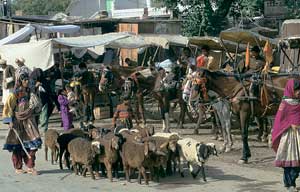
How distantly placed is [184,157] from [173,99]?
646cm

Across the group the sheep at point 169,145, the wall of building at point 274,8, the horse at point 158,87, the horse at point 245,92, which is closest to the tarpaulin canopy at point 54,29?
the horse at point 158,87

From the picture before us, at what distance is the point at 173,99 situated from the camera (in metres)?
16.5

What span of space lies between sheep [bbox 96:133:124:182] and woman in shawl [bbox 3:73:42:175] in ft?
4.34

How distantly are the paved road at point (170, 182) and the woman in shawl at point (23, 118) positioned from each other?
20.3 inches

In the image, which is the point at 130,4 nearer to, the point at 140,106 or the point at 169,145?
the point at 140,106

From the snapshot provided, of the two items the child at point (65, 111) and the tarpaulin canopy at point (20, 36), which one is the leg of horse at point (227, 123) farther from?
the tarpaulin canopy at point (20, 36)

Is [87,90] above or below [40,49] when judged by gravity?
below

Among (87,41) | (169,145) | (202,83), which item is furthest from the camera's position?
(87,41)

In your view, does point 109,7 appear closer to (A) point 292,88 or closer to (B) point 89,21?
(B) point 89,21

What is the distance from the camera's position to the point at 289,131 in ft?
28.7

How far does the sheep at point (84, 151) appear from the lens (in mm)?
10281

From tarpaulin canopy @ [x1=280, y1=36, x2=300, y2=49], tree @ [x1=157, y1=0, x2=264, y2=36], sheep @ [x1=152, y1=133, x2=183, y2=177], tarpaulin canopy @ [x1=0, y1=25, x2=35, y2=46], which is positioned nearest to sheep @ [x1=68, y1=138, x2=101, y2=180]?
sheep @ [x1=152, y1=133, x2=183, y2=177]

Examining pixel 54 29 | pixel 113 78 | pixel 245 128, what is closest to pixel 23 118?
pixel 245 128

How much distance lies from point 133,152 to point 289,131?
2.53 meters
